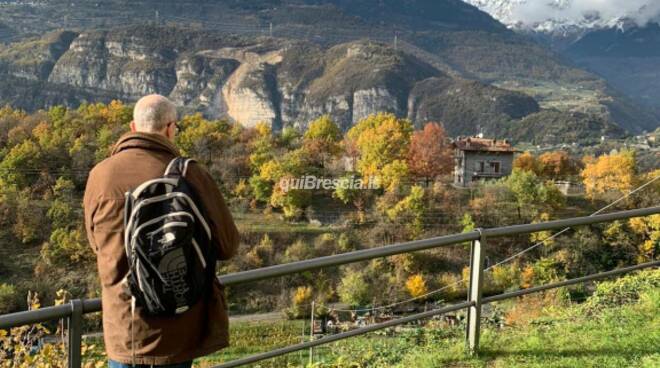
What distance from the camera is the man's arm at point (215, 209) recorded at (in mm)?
2174

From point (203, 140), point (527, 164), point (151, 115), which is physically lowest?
point (527, 164)

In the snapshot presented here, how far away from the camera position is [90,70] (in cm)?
19175

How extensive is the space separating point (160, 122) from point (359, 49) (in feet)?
626

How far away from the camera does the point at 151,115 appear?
229cm

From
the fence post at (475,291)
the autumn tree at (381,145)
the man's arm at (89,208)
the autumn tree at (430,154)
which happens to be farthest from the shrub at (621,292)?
the autumn tree at (430,154)

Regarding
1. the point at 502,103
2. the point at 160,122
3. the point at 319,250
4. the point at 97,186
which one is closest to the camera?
the point at 97,186

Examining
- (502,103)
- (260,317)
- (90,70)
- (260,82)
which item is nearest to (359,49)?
(260,82)

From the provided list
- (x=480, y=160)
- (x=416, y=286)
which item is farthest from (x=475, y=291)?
(x=480, y=160)

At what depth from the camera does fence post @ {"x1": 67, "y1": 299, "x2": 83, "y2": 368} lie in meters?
2.35

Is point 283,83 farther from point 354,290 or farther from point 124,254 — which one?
point 124,254

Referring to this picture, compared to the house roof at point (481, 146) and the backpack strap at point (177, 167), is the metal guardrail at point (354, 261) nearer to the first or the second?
the backpack strap at point (177, 167)

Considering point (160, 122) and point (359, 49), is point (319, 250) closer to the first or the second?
point (160, 122)

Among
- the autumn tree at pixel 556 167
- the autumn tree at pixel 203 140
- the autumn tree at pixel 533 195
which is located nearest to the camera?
the autumn tree at pixel 533 195

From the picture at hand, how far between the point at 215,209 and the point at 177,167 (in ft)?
0.63
